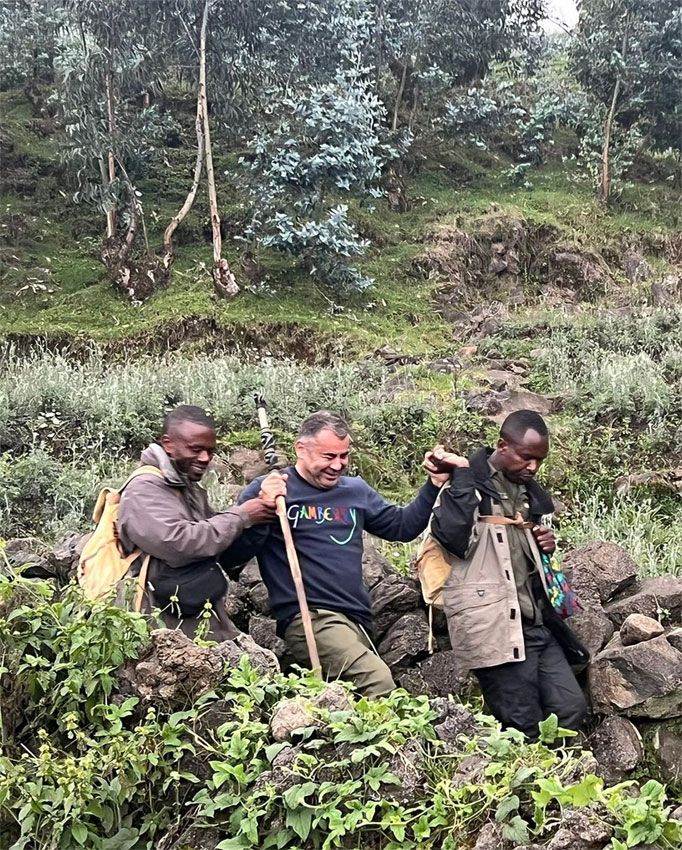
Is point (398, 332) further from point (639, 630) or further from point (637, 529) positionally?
point (639, 630)

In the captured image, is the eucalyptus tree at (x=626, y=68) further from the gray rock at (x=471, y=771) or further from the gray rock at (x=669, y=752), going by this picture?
the gray rock at (x=471, y=771)

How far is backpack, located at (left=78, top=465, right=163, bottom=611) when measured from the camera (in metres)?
3.50

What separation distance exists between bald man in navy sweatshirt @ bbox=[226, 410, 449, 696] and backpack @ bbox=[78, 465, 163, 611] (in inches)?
22.3

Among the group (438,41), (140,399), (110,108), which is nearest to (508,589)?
(140,399)

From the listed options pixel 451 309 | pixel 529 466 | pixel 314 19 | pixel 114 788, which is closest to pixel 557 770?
pixel 114 788

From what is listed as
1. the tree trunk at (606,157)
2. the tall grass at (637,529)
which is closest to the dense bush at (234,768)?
the tall grass at (637,529)

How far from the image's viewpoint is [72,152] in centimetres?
1455

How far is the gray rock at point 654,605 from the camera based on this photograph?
Result: 4.52 metres

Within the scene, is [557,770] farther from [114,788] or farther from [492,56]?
[492,56]

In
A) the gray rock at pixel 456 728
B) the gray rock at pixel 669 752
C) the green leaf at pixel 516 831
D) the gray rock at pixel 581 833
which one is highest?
the gray rock at pixel 581 833

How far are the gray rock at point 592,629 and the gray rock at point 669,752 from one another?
509 millimetres

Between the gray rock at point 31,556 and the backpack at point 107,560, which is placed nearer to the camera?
the backpack at point 107,560

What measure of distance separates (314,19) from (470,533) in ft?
46.6

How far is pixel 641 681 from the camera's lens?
388 cm
